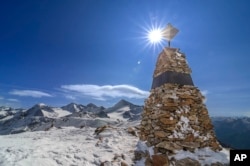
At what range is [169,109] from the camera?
26.9 ft

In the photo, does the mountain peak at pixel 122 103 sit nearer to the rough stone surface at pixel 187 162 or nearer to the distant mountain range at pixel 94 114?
the distant mountain range at pixel 94 114

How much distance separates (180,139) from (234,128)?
136343mm

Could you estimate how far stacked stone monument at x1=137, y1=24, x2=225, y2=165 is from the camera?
7793mm

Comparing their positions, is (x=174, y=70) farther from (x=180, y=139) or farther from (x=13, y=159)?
(x=13, y=159)

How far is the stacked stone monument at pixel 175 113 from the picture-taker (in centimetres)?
779

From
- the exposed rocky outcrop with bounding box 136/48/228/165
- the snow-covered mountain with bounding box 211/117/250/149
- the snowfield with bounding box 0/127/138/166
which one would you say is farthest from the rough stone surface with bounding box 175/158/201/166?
the snow-covered mountain with bounding box 211/117/250/149

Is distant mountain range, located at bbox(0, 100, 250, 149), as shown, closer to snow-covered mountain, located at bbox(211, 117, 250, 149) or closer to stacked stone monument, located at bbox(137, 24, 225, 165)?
snow-covered mountain, located at bbox(211, 117, 250, 149)

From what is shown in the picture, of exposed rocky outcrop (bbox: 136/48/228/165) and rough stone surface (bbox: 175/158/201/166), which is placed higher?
exposed rocky outcrop (bbox: 136/48/228/165)

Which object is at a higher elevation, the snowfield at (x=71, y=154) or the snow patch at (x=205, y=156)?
the snow patch at (x=205, y=156)

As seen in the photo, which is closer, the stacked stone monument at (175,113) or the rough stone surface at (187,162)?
the rough stone surface at (187,162)

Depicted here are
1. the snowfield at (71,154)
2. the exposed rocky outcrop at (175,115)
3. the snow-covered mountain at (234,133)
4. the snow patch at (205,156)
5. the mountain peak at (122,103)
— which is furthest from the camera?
the snow-covered mountain at (234,133)

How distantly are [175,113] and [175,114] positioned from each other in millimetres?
45

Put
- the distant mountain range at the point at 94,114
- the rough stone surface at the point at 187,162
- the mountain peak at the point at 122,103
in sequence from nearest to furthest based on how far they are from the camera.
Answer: the rough stone surface at the point at 187,162 → the distant mountain range at the point at 94,114 → the mountain peak at the point at 122,103

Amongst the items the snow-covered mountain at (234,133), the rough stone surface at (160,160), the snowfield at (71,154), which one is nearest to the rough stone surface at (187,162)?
the rough stone surface at (160,160)
